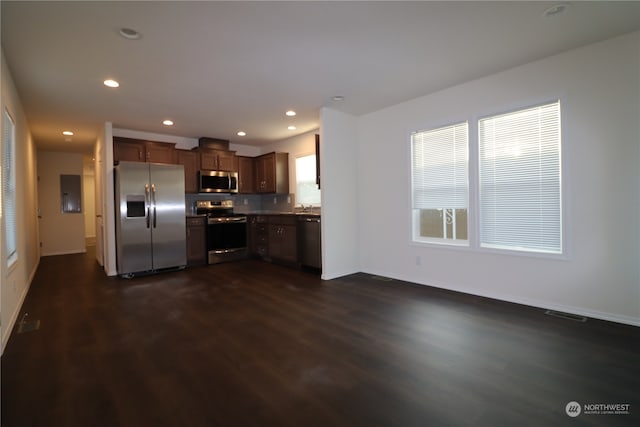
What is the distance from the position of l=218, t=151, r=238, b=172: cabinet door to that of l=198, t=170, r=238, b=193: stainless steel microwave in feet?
0.32

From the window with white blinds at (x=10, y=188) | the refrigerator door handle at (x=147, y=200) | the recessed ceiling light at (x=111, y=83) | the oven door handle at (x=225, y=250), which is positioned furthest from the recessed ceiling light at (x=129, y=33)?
the oven door handle at (x=225, y=250)

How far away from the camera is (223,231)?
6066 mm

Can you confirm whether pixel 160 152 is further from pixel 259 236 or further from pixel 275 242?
pixel 275 242

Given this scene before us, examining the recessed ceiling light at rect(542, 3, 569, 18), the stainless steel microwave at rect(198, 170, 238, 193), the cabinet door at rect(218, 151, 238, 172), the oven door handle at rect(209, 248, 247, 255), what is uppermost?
the recessed ceiling light at rect(542, 3, 569, 18)

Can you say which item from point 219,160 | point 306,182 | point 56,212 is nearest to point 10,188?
point 219,160

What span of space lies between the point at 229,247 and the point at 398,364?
4.69m

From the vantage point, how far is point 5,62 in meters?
2.82

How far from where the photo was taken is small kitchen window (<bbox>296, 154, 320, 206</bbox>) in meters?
6.05

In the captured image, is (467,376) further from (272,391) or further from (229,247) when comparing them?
(229,247)

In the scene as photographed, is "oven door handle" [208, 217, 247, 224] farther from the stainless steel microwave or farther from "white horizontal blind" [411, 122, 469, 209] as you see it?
"white horizontal blind" [411, 122, 469, 209]

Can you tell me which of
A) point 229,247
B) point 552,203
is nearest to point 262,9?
point 552,203

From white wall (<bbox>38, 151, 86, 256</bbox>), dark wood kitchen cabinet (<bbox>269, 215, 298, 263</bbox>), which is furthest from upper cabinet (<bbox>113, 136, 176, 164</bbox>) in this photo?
white wall (<bbox>38, 151, 86, 256</bbox>)

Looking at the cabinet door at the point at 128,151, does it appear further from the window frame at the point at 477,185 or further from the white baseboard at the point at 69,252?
the window frame at the point at 477,185

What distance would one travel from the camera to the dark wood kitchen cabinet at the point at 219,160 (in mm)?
6211
